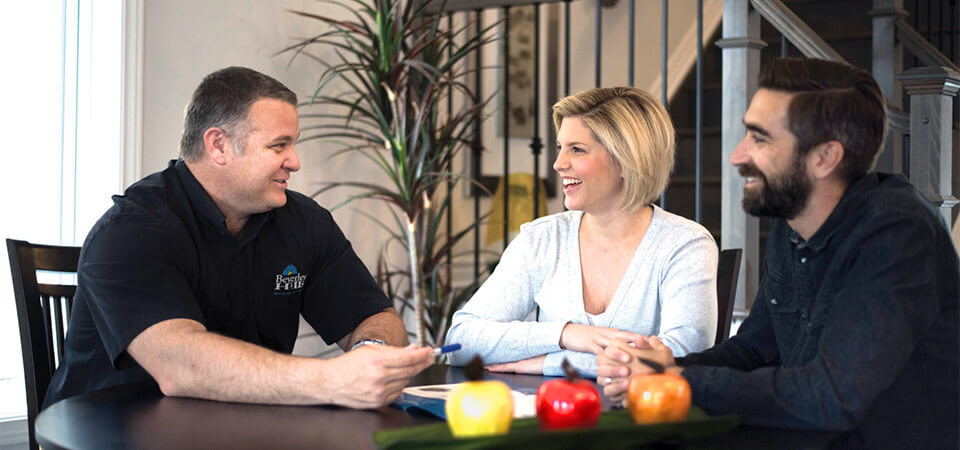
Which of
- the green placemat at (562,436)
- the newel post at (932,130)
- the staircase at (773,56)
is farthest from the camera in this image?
the staircase at (773,56)

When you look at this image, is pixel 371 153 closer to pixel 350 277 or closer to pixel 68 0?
pixel 68 0

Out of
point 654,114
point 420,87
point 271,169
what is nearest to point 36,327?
point 271,169

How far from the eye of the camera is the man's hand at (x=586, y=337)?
1608mm

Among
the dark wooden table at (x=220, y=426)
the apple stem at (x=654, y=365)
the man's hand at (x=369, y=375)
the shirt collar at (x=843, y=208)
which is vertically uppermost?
the shirt collar at (x=843, y=208)

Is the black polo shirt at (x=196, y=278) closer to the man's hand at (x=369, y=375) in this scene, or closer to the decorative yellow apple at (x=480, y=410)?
the man's hand at (x=369, y=375)

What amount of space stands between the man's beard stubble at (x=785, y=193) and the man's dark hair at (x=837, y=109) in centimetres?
4

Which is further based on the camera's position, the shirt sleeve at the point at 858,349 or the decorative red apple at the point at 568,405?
the shirt sleeve at the point at 858,349

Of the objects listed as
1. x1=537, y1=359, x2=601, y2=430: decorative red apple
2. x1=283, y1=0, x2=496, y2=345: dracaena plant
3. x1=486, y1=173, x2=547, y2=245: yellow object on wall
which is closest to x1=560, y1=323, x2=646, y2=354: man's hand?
x1=537, y1=359, x2=601, y2=430: decorative red apple

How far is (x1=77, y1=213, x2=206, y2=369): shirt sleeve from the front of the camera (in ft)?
4.84

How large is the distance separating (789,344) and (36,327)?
4.52 feet

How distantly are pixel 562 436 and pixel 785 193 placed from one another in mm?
604

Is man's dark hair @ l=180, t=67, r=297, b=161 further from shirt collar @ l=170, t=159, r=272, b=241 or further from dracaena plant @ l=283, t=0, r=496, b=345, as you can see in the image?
dracaena plant @ l=283, t=0, r=496, b=345

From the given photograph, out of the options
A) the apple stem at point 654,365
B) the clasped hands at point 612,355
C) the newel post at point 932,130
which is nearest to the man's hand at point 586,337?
the clasped hands at point 612,355

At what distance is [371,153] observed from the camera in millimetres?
4016
